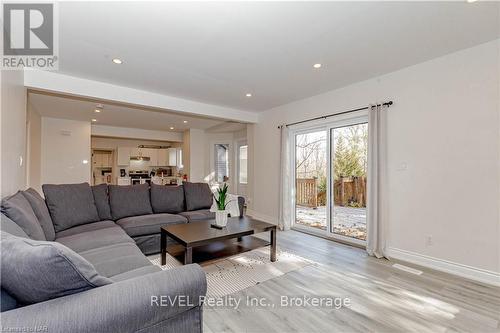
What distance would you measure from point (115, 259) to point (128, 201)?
1.97 metres

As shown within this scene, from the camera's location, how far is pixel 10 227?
63.1 inches

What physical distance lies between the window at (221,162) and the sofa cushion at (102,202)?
4.50 m

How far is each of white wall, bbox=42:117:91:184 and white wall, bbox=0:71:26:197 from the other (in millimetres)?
3432

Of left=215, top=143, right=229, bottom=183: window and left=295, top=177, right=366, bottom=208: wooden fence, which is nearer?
left=295, top=177, right=366, bottom=208: wooden fence

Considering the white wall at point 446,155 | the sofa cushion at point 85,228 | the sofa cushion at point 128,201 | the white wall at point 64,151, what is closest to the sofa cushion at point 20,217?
the sofa cushion at point 85,228

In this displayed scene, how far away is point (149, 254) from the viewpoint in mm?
3285

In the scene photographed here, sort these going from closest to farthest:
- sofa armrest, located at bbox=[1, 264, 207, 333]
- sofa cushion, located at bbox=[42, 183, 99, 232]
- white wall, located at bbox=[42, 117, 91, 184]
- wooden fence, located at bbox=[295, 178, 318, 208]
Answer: sofa armrest, located at bbox=[1, 264, 207, 333], sofa cushion, located at bbox=[42, 183, 99, 232], wooden fence, located at bbox=[295, 178, 318, 208], white wall, located at bbox=[42, 117, 91, 184]

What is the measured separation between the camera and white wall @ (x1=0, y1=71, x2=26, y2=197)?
2.21 meters

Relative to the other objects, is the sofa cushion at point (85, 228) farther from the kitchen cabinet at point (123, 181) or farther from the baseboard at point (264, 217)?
the kitchen cabinet at point (123, 181)

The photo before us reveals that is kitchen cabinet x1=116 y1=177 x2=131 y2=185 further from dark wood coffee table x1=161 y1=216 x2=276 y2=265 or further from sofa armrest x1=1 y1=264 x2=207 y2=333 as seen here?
sofa armrest x1=1 y1=264 x2=207 y2=333

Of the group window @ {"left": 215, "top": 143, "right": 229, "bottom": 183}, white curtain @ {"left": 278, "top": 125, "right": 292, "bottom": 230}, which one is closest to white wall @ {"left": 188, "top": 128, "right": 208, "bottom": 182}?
window @ {"left": 215, "top": 143, "right": 229, "bottom": 183}

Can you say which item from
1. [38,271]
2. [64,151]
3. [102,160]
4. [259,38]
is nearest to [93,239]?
[38,271]

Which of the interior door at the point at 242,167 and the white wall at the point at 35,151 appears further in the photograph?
the interior door at the point at 242,167

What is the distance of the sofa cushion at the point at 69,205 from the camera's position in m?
2.88
